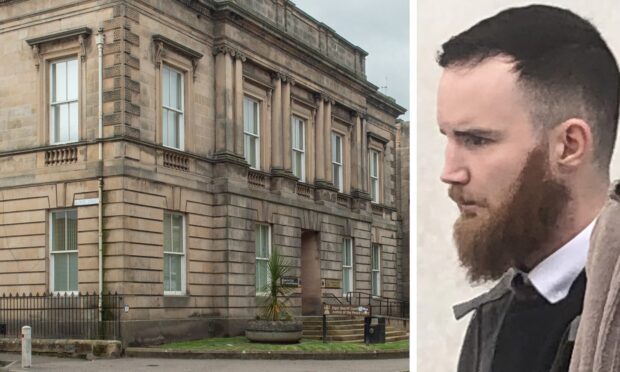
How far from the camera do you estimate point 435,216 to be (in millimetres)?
7809

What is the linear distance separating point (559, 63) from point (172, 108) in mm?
20915

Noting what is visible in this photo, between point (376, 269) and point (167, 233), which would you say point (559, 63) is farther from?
point (376, 269)

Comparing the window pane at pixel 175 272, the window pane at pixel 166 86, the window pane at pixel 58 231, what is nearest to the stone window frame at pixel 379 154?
the window pane at pixel 166 86

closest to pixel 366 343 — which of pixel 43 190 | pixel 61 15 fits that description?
pixel 43 190

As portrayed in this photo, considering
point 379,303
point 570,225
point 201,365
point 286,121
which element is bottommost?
point 379,303

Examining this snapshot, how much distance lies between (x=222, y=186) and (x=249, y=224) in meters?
1.97

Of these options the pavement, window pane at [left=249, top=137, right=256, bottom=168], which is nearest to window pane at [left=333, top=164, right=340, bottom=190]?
window pane at [left=249, top=137, right=256, bottom=168]

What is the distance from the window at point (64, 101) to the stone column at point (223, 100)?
4.97 m

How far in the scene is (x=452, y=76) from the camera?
26.0 feet

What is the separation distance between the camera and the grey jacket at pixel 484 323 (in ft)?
24.5

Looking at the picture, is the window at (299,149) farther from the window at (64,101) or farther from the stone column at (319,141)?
the window at (64,101)

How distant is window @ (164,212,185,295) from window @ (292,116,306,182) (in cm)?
791

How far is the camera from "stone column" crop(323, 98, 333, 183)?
3584 centimetres

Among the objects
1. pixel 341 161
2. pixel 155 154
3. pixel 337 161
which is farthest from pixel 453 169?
pixel 341 161
